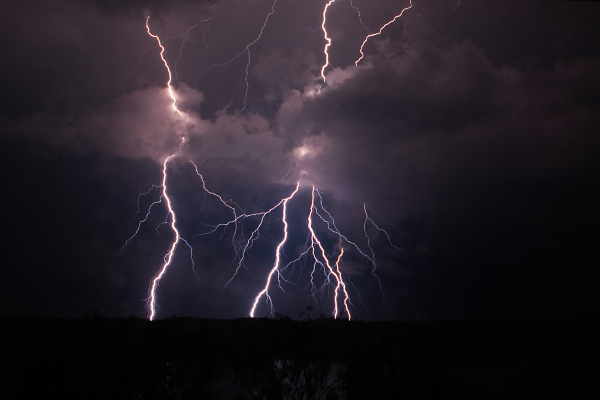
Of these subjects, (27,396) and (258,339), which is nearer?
(27,396)

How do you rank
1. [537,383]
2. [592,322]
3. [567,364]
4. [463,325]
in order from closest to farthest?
[537,383] < [567,364] < [463,325] < [592,322]

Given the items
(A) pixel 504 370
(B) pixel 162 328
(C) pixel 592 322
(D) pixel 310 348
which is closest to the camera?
(D) pixel 310 348

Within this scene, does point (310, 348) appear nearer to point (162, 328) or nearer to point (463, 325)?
point (162, 328)

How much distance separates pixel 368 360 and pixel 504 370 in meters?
10.9

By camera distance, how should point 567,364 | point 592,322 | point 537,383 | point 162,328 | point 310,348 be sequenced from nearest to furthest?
point 310,348 → point 162,328 → point 537,383 → point 567,364 → point 592,322

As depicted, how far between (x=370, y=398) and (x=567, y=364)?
1758cm

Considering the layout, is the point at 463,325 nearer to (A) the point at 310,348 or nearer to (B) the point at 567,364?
(B) the point at 567,364

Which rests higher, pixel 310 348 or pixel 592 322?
pixel 592 322

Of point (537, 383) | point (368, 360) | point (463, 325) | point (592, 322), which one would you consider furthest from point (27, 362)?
point (592, 322)

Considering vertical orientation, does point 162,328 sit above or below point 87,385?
above

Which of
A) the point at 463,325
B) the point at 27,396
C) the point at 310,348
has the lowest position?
the point at 27,396

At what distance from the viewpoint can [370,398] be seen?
7051 millimetres

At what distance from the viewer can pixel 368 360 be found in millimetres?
7363

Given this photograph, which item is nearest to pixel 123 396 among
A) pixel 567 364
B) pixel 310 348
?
pixel 310 348
